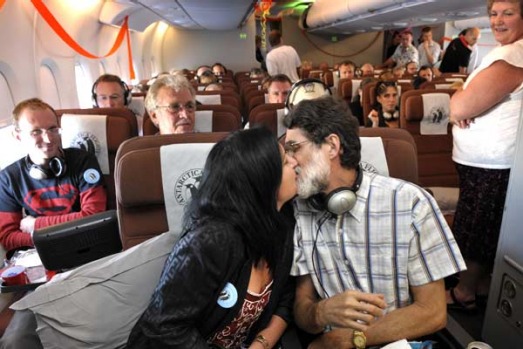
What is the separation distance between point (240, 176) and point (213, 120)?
1.66 m

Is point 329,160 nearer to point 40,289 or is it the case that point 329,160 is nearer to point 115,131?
point 40,289

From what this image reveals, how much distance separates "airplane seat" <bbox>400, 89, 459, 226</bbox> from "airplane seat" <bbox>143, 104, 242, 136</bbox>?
1541 mm

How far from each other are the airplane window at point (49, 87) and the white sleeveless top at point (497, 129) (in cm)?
446

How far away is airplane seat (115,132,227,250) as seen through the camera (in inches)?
64.4

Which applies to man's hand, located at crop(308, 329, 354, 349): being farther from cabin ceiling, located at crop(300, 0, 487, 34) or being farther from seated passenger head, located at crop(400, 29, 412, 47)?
seated passenger head, located at crop(400, 29, 412, 47)

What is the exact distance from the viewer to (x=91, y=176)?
7.67 ft

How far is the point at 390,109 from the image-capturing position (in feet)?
13.3

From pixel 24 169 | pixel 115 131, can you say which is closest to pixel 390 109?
pixel 115 131

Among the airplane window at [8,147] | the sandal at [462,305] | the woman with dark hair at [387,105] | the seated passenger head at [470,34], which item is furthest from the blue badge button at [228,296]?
the seated passenger head at [470,34]

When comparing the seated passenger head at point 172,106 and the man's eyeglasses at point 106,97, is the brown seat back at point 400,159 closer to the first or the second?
the seated passenger head at point 172,106

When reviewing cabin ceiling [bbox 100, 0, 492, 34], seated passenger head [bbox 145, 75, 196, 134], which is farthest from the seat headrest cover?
cabin ceiling [bbox 100, 0, 492, 34]

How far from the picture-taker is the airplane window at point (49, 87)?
4.63 meters

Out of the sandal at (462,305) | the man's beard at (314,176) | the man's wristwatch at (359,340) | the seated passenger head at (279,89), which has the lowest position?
the sandal at (462,305)

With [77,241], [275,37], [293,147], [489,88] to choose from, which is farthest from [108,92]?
[275,37]
